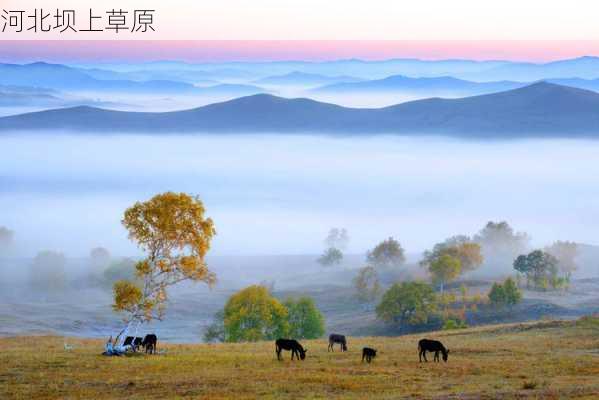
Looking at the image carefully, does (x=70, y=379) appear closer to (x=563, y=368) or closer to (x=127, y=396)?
(x=127, y=396)

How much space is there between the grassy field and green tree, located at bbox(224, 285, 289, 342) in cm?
4149

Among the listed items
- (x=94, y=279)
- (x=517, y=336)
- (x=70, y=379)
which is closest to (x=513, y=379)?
(x=70, y=379)

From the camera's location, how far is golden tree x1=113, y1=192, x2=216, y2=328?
53469 millimetres

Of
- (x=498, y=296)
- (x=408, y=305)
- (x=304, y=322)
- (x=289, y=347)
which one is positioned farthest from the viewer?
(x=498, y=296)

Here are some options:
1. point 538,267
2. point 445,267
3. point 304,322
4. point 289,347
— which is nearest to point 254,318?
point 304,322

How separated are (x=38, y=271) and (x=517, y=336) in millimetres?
145754

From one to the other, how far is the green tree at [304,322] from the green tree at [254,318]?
4.78 meters

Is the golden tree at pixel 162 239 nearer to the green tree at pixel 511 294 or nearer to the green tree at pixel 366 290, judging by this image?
the green tree at pixel 511 294

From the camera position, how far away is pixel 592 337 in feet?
198

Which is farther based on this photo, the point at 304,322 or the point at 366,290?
the point at 366,290

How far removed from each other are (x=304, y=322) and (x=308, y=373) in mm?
67355

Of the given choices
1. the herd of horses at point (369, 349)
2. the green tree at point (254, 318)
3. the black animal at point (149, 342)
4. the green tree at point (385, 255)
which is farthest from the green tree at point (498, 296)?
the black animal at point (149, 342)

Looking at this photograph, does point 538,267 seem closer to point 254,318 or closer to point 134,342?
point 254,318

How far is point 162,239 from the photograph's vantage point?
53.9 m
